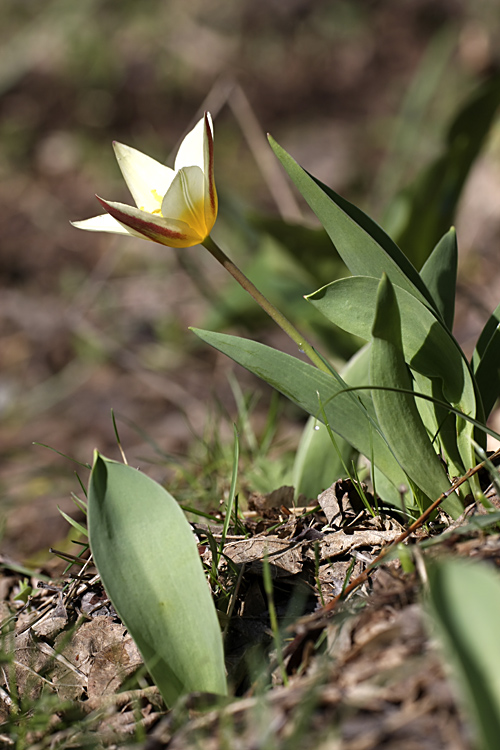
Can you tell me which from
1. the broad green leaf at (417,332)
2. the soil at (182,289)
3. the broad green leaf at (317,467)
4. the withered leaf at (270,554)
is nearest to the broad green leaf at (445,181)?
the soil at (182,289)

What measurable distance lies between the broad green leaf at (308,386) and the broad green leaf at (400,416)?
0.19ft

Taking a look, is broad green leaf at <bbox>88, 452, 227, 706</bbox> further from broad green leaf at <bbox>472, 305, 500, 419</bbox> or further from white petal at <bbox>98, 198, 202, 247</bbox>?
broad green leaf at <bbox>472, 305, 500, 419</bbox>

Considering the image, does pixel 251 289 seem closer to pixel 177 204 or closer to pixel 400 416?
pixel 177 204

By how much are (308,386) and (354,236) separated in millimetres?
257

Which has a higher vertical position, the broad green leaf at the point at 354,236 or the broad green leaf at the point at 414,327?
the broad green leaf at the point at 354,236

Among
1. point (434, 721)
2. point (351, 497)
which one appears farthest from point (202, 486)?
point (434, 721)

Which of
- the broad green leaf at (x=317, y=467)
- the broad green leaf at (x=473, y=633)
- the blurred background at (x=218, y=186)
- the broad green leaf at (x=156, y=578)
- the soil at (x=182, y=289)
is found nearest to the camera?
the broad green leaf at (x=473, y=633)

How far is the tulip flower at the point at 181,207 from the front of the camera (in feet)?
3.15

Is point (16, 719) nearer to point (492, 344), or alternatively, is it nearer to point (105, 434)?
point (492, 344)

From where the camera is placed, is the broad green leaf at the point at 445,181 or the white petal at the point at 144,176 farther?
the broad green leaf at the point at 445,181

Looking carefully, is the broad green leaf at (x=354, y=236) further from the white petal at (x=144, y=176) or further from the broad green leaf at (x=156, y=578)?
the broad green leaf at (x=156, y=578)

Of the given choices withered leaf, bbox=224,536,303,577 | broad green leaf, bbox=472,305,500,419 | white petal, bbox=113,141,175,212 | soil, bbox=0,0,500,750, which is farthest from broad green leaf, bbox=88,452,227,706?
broad green leaf, bbox=472,305,500,419

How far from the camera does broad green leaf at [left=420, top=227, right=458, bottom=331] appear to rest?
3.71ft

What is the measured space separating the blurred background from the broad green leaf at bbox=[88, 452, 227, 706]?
0.73 m
